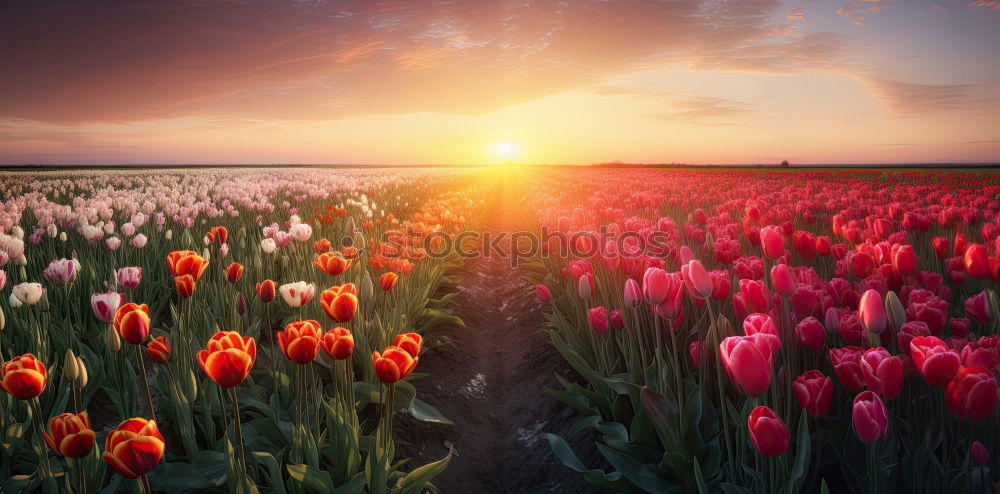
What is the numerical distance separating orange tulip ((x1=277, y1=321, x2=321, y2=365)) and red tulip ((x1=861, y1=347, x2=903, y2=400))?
1.93m

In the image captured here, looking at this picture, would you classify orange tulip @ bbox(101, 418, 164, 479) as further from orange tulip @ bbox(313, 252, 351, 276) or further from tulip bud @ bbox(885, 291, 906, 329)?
tulip bud @ bbox(885, 291, 906, 329)

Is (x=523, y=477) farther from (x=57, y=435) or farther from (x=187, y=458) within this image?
(x=57, y=435)

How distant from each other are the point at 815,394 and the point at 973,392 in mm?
432

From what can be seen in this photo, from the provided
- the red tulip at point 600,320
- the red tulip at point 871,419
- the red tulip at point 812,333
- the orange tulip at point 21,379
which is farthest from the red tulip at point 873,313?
the orange tulip at point 21,379

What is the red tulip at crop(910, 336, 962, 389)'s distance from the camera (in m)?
1.68

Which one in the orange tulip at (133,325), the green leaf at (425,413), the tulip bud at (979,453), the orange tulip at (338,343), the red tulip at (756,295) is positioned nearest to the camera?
the tulip bud at (979,453)

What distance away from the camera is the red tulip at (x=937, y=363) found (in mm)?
1683

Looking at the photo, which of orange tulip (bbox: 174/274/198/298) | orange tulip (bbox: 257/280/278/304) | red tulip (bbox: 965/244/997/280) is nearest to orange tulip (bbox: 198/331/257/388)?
orange tulip (bbox: 174/274/198/298)

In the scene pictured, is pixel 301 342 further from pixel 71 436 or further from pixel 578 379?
pixel 578 379

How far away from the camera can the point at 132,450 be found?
4.83ft

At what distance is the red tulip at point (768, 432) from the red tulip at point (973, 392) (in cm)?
57

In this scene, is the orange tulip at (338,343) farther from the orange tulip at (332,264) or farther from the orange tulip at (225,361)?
the orange tulip at (332,264)

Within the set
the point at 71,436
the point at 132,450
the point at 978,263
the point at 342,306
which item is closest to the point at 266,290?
the point at 342,306

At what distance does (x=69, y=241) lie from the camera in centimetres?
655
